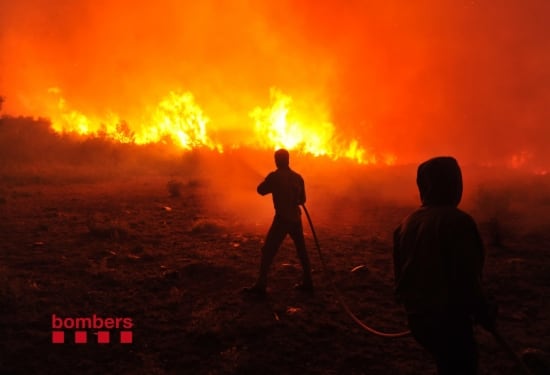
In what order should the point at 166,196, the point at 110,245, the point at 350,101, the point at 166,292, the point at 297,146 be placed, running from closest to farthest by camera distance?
the point at 166,292
the point at 110,245
the point at 166,196
the point at 297,146
the point at 350,101

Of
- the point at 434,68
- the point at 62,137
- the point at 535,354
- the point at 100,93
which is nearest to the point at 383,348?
the point at 535,354

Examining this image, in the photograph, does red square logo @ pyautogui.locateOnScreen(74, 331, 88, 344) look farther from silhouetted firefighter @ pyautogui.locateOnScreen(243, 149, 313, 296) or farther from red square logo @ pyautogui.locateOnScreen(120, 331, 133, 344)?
silhouetted firefighter @ pyautogui.locateOnScreen(243, 149, 313, 296)

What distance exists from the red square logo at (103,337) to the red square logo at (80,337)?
0.14 metres

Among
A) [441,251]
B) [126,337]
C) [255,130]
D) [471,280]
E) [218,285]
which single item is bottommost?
[126,337]

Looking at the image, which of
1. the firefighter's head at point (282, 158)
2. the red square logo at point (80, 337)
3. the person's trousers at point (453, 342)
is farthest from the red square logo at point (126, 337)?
the person's trousers at point (453, 342)

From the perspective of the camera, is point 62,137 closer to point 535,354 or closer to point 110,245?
point 110,245

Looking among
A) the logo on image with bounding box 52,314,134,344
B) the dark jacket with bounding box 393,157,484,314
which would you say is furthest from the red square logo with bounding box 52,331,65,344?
the dark jacket with bounding box 393,157,484,314

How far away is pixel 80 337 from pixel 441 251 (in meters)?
4.34

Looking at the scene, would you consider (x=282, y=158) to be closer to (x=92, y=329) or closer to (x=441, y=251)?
(x=92, y=329)

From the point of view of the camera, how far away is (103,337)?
4711 mm

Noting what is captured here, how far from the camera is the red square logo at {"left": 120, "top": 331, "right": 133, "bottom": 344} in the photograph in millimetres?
4637

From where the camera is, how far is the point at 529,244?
9039mm

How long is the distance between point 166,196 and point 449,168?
48.1 ft

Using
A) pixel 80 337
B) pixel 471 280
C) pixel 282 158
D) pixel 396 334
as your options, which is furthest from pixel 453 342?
pixel 80 337
